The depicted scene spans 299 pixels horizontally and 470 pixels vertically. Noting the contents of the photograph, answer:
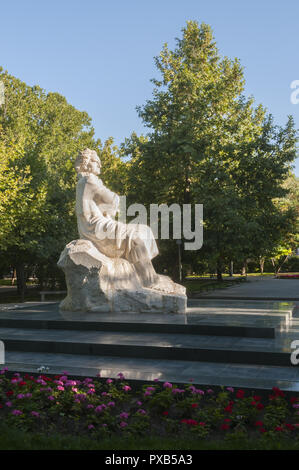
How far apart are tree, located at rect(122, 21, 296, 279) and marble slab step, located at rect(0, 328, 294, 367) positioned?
883 centimetres

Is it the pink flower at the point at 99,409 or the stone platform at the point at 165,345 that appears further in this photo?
the stone platform at the point at 165,345

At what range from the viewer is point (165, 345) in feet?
20.6

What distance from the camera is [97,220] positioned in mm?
9086

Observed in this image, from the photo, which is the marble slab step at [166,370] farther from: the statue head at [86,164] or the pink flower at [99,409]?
the statue head at [86,164]

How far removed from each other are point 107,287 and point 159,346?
283 cm

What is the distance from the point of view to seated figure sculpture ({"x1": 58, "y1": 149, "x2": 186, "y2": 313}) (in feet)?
28.2

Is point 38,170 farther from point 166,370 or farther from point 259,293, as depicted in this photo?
point 166,370

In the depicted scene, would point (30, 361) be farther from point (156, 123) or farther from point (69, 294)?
point (156, 123)

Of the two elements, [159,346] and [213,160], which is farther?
[213,160]

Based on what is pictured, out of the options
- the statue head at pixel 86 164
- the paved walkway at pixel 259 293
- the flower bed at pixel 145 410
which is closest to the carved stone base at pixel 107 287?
the statue head at pixel 86 164

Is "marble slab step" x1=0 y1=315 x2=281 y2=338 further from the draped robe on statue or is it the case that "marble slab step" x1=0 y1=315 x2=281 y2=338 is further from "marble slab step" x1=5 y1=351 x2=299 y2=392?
the draped robe on statue

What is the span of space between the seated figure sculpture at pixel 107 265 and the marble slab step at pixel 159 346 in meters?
1.25

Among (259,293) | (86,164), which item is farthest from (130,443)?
(259,293)

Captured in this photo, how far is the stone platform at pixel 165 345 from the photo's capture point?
17.6ft
